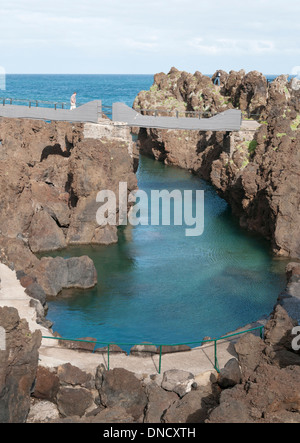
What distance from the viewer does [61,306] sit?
105ft

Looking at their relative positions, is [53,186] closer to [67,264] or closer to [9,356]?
[67,264]

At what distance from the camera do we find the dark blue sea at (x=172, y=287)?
29.6 meters

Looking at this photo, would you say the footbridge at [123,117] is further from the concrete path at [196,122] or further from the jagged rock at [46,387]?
the jagged rock at [46,387]

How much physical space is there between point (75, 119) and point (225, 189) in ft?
42.1

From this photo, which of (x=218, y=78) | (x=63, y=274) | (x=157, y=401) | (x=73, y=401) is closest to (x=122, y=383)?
(x=157, y=401)

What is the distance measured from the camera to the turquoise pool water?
29.6 meters

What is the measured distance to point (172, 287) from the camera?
113 ft

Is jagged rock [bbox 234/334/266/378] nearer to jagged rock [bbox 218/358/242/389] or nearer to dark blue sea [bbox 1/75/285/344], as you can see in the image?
jagged rock [bbox 218/358/242/389]

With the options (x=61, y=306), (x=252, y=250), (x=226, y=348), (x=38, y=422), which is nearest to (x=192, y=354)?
(x=226, y=348)

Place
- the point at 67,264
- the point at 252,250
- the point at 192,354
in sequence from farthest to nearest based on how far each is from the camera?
the point at 252,250, the point at 67,264, the point at 192,354

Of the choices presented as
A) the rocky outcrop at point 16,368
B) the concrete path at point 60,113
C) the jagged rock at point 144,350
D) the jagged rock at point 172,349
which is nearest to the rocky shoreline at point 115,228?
the rocky outcrop at point 16,368

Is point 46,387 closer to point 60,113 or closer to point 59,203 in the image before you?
point 59,203

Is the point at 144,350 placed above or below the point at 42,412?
above

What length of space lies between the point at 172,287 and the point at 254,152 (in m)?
16.3
